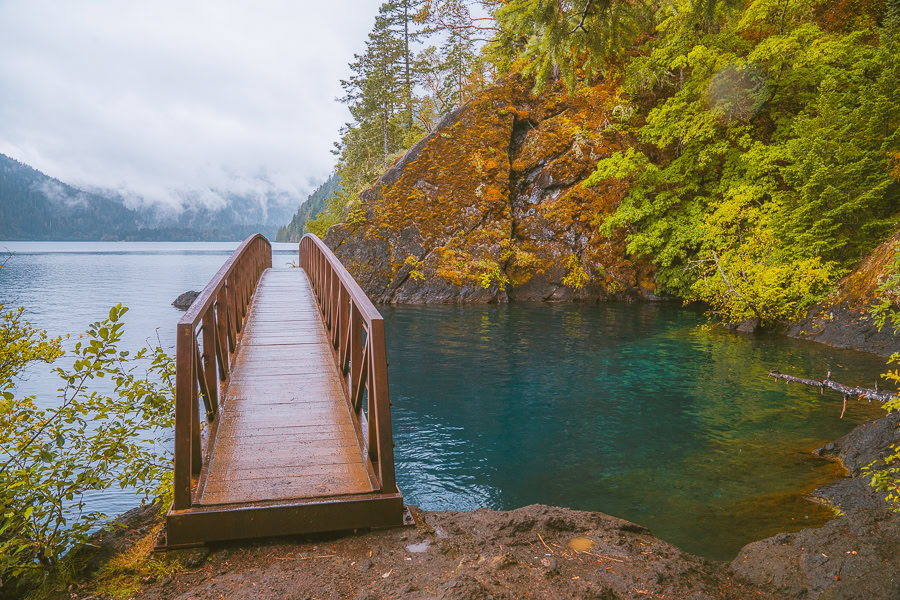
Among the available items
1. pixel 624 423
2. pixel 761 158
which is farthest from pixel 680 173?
pixel 624 423

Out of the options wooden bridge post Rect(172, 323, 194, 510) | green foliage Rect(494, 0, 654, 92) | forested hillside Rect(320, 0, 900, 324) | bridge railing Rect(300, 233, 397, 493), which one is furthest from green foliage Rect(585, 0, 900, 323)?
wooden bridge post Rect(172, 323, 194, 510)

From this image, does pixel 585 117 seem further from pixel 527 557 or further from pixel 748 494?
pixel 527 557

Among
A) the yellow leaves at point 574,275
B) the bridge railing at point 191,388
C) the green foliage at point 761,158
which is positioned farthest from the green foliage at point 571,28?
the yellow leaves at point 574,275

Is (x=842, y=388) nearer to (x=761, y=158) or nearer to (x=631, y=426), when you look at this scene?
(x=631, y=426)

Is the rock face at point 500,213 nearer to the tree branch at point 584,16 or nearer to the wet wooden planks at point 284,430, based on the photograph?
the wet wooden planks at point 284,430

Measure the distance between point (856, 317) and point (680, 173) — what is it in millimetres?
9012

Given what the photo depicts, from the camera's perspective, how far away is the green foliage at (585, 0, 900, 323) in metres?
13.1

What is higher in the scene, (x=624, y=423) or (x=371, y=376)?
(x=371, y=376)

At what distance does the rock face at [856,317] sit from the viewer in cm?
1183

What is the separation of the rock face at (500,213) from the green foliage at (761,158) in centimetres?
164

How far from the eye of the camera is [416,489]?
6.41 m

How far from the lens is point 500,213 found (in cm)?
2305

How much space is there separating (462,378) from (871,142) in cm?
1178

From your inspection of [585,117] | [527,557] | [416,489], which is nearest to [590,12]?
[527,557]
